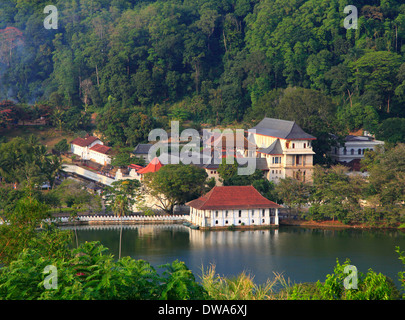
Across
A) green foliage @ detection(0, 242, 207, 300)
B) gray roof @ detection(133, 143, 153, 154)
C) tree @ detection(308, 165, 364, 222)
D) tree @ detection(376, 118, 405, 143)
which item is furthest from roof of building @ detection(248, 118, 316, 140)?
green foliage @ detection(0, 242, 207, 300)

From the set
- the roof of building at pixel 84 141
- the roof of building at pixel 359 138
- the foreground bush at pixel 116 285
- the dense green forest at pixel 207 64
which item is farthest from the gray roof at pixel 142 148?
the foreground bush at pixel 116 285

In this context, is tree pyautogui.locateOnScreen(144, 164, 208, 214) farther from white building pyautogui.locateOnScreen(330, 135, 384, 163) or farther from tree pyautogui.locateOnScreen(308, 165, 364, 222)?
white building pyautogui.locateOnScreen(330, 135, 384, 163)

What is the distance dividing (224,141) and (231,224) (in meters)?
8.65

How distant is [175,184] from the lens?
29.7 metres

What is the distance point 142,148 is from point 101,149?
272cm

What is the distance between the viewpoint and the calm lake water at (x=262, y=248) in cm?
2291

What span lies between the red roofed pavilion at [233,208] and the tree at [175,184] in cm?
102

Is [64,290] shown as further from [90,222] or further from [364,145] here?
[364,145]

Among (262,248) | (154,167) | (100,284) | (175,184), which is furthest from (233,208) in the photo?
(100,284)

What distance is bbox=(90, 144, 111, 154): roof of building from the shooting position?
38.7 meters

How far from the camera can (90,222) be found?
29219 mm

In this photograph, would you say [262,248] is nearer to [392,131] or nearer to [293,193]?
[293,193]
